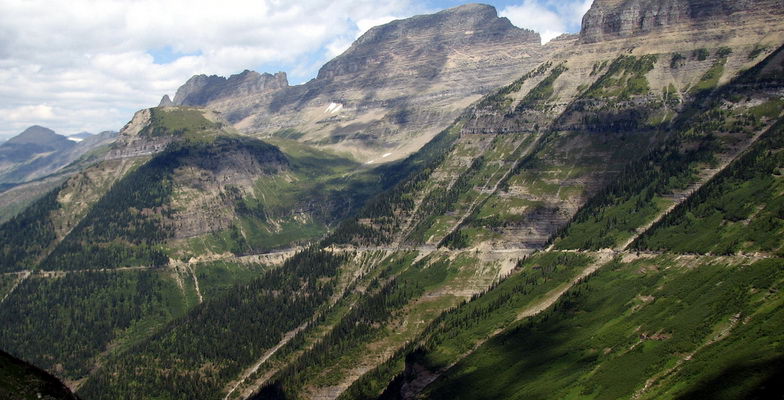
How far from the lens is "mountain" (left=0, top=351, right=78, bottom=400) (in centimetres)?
10141

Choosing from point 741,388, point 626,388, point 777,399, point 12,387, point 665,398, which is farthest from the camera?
point 626,388

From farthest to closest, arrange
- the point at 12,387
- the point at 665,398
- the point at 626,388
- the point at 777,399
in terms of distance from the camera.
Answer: the point at 626,388
the point at 665,398
the point at 777,399
the point at 12,387

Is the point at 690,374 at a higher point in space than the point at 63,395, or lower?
lower

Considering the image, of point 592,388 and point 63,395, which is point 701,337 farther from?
point 63,395

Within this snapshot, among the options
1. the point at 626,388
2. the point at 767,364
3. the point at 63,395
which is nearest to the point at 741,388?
the point at 767,364

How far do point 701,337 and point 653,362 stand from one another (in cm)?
1604

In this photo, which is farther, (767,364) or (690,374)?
(690,374)

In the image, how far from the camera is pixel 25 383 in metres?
104

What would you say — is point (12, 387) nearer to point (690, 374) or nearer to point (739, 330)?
point (690, 374)

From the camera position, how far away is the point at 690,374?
17538 cm

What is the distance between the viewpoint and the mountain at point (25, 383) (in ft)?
333

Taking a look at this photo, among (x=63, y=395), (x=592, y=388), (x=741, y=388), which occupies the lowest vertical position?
(x=592, y=388)

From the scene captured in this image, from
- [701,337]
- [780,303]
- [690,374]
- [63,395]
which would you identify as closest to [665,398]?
[690,374]

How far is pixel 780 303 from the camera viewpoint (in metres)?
190
